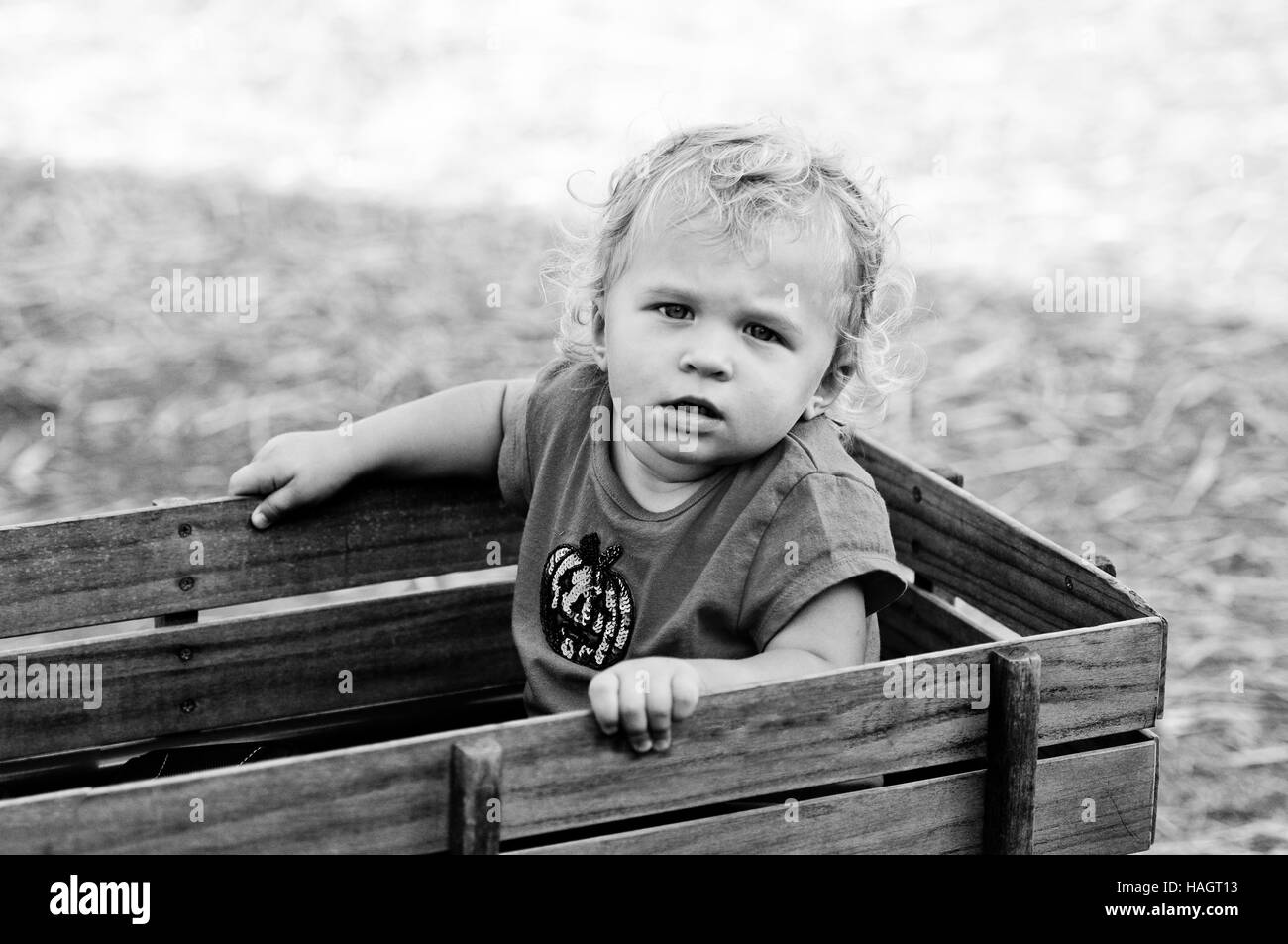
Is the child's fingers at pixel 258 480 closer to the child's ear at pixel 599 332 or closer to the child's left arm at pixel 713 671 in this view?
the child's ear at pixel 599 332

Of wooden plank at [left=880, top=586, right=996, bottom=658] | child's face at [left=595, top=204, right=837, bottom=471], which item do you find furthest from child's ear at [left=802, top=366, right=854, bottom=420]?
wooden plank at [left=880, top=586, right=996, bottom=658]

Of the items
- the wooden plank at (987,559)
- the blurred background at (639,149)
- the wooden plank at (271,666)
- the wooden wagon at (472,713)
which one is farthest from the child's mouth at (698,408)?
the blurred background at (639,149)

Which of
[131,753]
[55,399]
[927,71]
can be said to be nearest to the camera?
[131,753]

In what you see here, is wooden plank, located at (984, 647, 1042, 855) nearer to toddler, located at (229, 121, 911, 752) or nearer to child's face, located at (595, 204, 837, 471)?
toddler, located at (229, 121, 911, 752)

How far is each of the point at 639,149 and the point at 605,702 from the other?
217 centimetres

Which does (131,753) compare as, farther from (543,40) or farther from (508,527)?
(543,40)

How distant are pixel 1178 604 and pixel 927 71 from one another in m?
3.45

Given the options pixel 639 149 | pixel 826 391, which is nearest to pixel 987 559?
pixel 826 391

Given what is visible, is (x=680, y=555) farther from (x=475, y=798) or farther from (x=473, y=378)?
(x=473, y=378)

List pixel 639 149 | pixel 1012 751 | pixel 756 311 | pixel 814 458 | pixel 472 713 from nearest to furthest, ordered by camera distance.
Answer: pixel 1012 751 → pixel 756 311 → pixel 814 458 → pixel 472 713 → pixel 639 149

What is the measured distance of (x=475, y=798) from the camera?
172 cm

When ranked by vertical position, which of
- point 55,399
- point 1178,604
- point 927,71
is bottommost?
point 1178,604
